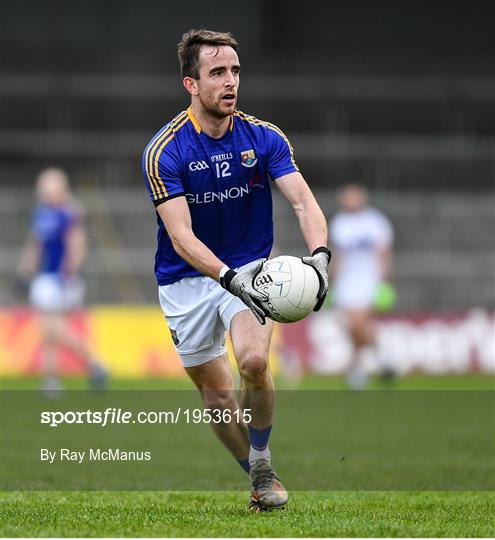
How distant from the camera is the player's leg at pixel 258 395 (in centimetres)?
649

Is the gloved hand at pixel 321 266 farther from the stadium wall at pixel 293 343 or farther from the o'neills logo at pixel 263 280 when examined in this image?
the stadium wall at pixel 293 343

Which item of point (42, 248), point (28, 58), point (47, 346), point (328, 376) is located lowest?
point (328, 376)

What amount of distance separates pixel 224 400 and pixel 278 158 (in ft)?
4.56

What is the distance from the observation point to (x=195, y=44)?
6707 mm

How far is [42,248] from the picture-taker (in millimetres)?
16000

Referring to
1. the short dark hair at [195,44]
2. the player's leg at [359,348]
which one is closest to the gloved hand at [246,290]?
the short dark hair at [195,44]

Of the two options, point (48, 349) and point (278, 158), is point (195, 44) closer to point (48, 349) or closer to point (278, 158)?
point (278, 158)

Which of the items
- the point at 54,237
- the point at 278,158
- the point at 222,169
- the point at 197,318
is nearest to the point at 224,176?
the point at 222,169

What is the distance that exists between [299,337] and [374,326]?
1.20 metres

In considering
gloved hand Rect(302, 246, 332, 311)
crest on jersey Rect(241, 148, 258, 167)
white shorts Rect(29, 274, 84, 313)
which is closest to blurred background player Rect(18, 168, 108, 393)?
white shorts Rect(29, 274, 84, 313)

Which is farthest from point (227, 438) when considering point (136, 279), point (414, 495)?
point (136, 279)

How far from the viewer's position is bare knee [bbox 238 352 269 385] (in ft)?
21.3

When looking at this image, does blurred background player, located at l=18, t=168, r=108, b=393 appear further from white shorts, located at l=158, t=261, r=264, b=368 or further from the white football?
the white football

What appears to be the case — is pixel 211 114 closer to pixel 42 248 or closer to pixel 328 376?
pixel 42 248
